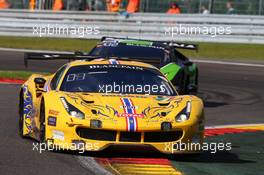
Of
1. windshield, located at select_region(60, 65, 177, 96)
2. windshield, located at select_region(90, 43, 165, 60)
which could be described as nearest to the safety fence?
windshield, located at select_region(90, 43, 165, 60)

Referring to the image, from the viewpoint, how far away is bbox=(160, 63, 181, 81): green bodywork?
14.0m

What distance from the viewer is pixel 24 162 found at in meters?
8.64

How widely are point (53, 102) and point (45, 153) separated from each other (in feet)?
1.90

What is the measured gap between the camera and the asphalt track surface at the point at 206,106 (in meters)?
8.54

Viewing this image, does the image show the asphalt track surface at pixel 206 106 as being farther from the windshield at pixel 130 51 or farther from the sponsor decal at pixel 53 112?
the windshield at pixel 130 51

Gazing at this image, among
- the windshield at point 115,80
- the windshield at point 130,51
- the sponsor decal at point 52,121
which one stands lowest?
the windshield at point 130,51

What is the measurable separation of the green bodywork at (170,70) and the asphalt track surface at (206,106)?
924mm

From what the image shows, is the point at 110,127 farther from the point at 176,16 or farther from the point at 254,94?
the point at 176,16

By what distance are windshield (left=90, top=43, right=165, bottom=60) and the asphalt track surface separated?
4.53ft

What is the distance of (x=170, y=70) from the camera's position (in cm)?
1419

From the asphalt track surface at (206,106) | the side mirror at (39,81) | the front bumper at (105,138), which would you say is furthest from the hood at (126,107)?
the side mirror at (39,81)

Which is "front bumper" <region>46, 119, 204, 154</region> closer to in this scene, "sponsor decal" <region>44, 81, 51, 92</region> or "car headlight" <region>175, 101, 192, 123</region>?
"car headlight" <region>175, 101, 192, 123</region>

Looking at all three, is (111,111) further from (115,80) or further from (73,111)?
(115,80)

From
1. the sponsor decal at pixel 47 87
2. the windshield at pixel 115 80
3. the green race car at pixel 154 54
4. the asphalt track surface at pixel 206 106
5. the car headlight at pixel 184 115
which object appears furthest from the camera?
the green race car at pixel 154 54
